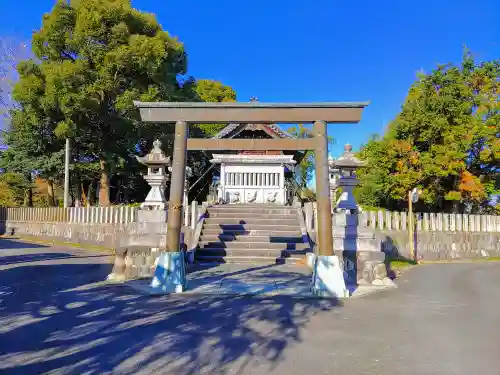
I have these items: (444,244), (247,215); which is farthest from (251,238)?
(444,244)

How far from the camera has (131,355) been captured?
153 inches

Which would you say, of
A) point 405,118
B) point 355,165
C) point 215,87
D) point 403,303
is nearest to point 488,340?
point 403,303

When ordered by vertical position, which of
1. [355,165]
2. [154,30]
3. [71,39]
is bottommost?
[355,165]

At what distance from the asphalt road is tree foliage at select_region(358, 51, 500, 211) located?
9.38m

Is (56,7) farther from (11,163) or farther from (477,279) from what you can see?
(477,279)

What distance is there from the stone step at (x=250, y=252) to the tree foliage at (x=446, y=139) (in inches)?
293

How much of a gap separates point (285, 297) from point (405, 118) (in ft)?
44.4

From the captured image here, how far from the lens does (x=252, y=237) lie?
13.3m

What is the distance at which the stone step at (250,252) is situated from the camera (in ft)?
39.5

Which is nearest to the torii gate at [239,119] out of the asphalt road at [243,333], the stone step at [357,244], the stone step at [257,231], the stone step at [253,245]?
the asphalt road at [243,333]

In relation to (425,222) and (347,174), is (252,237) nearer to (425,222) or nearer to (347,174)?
(347,174)

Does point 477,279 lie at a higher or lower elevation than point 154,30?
lower

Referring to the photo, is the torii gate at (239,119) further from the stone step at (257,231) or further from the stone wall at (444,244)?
the stone wall at (444,244)

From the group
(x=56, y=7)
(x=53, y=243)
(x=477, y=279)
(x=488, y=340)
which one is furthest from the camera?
(x=56, y=7)
